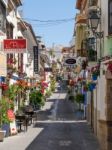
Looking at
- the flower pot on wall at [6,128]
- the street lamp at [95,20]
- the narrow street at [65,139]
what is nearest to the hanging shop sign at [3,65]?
the narrow street at [65,139]

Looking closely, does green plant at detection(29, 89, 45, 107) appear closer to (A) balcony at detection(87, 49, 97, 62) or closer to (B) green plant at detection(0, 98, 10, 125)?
(B) green plant at detection(0, 98, 10, 125)

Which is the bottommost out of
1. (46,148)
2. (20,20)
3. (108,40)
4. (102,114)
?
(46,148)

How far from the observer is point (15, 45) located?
28.2 m

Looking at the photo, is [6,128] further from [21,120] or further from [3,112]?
[21,120]

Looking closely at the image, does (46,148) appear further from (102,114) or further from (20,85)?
(20,85)

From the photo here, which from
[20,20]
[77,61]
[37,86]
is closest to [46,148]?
[77,61]

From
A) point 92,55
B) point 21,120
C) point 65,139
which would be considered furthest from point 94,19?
point 21,120

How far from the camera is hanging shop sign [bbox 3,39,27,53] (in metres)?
27.9

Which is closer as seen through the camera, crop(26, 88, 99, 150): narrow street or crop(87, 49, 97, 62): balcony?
crop(26, 88, 99, 150): narrow street

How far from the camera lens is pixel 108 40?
22797 millimetres

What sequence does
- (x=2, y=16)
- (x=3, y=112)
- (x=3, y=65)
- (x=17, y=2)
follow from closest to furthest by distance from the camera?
(x=3, y=112)
(x=2, y=16)
(x=3, y=65)
(x=17, y=2)

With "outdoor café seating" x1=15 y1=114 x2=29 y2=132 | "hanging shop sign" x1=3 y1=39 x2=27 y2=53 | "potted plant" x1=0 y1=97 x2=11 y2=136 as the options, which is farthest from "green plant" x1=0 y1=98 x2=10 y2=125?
"outdoor café seating" x1=15 y1=114 x2=29 y2=132

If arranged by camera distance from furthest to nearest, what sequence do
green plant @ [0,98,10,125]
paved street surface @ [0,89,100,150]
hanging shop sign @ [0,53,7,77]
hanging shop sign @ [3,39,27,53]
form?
hanging shop sign @ [0,53,7,77] < green plant @ [0,98,10,125] < hanging shop sign @ [3,39,27,53] < paved street surface @ [0,89,100,150]

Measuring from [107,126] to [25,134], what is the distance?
8.97 meters
